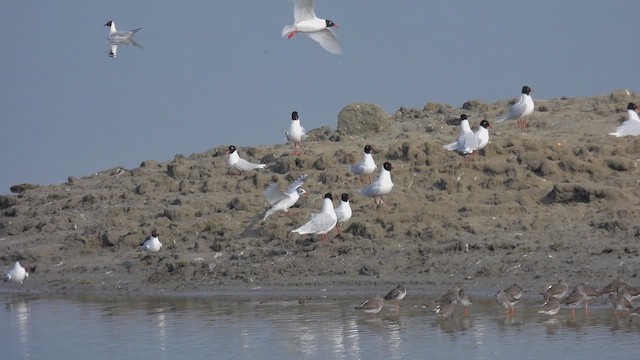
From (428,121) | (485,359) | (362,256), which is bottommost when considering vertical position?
(485,359)

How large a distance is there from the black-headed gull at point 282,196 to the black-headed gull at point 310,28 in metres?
1.90

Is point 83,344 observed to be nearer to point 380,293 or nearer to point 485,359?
point 380,293

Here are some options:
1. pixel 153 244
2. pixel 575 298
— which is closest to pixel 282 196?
pixel 153 244

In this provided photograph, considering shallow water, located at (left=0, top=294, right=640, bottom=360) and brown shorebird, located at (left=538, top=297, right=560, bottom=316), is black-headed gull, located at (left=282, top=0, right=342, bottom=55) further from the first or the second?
brown shorebird, located at (left=538, top=297, right=560, bottom=316)

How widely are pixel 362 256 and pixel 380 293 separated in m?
1.05

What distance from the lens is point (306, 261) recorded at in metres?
18.7

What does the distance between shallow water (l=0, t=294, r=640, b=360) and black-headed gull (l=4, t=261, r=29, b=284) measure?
1.96 meters

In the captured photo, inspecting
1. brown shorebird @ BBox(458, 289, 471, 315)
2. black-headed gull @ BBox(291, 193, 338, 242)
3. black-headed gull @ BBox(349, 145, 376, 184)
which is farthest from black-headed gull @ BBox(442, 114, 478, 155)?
brown shorebird @ BBox(458, 289, 471, 315)

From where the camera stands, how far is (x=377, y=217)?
19.3 metres

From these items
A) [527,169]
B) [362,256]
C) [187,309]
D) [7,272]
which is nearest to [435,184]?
[527,169]

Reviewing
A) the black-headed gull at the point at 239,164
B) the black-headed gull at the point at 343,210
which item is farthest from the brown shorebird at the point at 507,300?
the black-headed gull at the point at 239,164

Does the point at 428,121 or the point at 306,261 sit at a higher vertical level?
the point at 428,121

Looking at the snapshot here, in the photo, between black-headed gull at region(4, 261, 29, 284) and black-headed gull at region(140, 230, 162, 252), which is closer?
black-headed gull at region(140, 230, 162, 252)

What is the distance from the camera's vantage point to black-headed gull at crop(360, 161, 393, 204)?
769 inches
